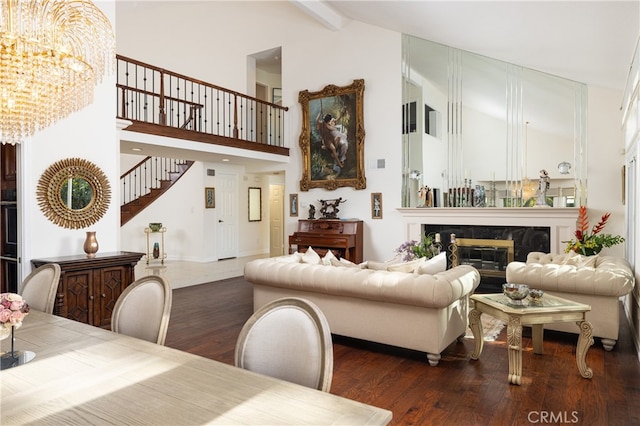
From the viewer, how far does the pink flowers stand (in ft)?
5.06

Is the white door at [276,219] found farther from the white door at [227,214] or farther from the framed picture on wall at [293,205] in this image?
the framed picture on wall at [293,205]

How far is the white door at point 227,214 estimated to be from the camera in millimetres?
9469

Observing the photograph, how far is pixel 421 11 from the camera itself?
5.54 meters

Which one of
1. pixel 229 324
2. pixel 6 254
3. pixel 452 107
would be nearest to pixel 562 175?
pixel 452 107

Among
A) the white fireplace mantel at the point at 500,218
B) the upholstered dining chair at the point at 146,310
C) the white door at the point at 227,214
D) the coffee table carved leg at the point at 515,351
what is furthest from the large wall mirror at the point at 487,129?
the upholstered dining chair at the point at 146,310

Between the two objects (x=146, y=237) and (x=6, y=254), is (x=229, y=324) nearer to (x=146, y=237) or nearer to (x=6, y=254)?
(x=6, y=254)

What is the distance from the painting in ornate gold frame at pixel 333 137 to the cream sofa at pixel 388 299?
13.0ft

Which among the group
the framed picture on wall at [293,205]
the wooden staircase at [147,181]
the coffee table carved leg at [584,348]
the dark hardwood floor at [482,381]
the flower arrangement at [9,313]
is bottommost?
the dark hardwood floor at [482,381]

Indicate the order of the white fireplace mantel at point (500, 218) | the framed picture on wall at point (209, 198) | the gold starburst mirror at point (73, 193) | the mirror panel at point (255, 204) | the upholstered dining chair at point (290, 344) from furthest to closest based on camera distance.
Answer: the mirror panel at point (255, 204) < the framed picture on wall at point (209, 198) < the white fireplace mantel at point (500, 218) < the gold starburst mirror at point (73, 193) < the upholstered dining chair at point (290, 344)

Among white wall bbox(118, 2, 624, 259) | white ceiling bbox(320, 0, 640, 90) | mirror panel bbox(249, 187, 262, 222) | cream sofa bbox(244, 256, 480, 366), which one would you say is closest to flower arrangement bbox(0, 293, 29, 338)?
cream sofa bbox(244, 256, 480, 366)

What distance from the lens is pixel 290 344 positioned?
1543 millimetres

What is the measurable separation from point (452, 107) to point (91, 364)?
21.7ft

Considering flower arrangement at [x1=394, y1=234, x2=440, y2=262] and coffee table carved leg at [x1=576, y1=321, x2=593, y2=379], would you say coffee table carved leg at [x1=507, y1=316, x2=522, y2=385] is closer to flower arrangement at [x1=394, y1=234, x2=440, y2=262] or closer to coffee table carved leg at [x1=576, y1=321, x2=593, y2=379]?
coffee table carved leg at [x1=576, y1=321, x2=593, y2=379]

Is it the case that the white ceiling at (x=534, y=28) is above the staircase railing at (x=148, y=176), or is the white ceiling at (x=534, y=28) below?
above
